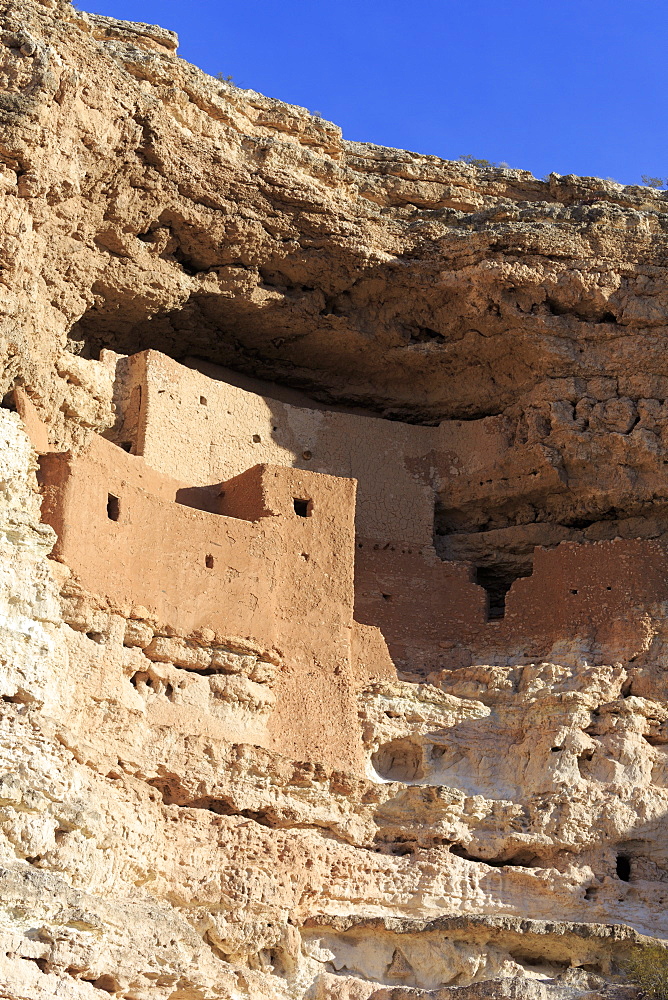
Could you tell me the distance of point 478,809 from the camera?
18.9 metres

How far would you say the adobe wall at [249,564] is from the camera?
→ 57.6 feet

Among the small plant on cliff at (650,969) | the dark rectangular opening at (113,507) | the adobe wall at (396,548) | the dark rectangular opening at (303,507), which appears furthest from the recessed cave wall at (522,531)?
the small plant on cliff at (650,969)

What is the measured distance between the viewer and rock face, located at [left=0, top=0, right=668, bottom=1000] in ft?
53.3

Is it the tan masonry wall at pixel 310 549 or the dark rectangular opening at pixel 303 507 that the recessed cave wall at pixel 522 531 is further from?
the dark rectangular opening at pixel 303 507

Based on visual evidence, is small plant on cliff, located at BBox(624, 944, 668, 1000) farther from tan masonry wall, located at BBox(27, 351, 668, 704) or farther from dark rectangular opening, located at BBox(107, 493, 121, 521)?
dark rectangular opening, located at BBox(107, 493, 121, 521)

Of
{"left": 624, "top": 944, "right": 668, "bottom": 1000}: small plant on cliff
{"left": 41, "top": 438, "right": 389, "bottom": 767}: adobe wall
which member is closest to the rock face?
{"left": 41, "top": 438, "right": 389, "bottom": 767}: adobe wall

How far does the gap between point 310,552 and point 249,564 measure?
3.17 ft

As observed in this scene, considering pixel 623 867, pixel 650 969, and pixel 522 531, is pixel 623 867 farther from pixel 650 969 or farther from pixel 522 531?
pixel 522 531

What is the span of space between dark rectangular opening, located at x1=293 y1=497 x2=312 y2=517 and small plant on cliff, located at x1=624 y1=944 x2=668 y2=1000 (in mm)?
6324

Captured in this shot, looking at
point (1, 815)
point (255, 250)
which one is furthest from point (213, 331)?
point (1, 815)

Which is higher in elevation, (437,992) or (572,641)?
(572,641)

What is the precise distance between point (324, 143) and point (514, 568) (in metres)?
6.42

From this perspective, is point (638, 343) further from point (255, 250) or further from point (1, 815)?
point (1, 815)

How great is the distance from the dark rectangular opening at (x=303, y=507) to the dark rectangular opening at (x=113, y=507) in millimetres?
2676
